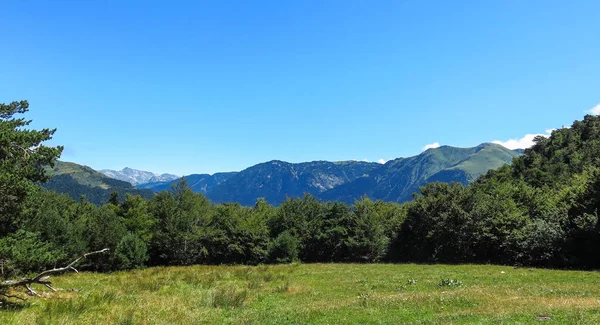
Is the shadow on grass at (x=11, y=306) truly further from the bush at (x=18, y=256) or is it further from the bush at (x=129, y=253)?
the bush at (x=129, y=253)

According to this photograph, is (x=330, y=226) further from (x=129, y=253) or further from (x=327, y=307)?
(x=327, y=307)

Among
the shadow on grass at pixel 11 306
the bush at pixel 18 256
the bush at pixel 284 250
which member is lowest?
the bush at pixel 284 250

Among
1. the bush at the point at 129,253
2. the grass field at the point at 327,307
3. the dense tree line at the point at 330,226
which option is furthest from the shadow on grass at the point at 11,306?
the bush at the point at 129,253

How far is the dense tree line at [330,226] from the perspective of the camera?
1372 inches

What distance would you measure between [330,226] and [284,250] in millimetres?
11942

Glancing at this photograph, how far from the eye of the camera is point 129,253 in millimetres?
45531

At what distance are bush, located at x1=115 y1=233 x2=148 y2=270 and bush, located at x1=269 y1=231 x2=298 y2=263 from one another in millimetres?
20129

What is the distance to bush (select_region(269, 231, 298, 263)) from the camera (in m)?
56.8

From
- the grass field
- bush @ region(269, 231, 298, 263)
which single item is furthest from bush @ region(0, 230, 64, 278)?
bush @ region(269, 231, 298, 263)

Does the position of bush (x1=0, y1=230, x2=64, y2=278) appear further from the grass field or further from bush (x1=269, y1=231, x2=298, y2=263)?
bush (x1=269, y1=231, x2=298, y2=263)

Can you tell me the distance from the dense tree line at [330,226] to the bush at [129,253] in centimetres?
13

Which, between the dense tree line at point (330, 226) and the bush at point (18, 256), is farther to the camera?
the dense tree line at point (330, 226)

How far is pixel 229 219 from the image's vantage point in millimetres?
63469

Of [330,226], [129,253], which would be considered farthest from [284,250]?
[129,253]
